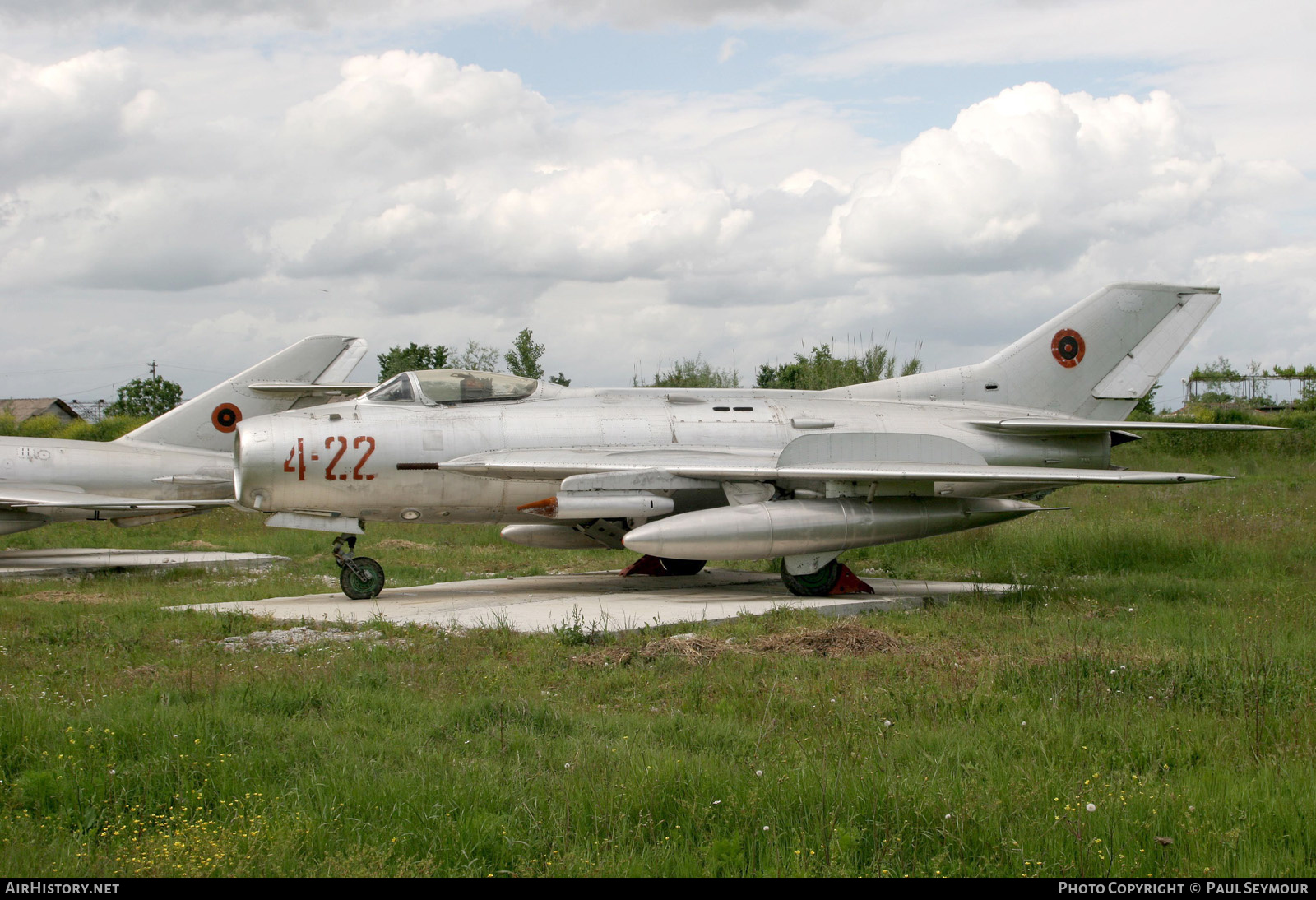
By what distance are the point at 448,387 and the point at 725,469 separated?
3.50m

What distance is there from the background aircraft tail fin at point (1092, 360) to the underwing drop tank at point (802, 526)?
2091 mm

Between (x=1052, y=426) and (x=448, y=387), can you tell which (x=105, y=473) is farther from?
(x=1052, y=426)

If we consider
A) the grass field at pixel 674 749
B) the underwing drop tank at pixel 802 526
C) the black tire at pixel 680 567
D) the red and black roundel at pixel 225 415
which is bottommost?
the black tire at pixel 680 567

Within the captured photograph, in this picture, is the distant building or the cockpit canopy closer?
the cockpit canopy

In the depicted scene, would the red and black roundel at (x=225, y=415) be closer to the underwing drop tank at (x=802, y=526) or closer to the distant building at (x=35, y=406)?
the underwing drop tank at (x=802, y=526)

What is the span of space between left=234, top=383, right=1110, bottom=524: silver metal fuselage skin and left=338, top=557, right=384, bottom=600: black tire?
0.60m

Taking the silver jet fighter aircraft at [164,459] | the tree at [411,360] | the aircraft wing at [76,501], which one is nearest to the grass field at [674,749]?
the aircraft wing at [76,501]

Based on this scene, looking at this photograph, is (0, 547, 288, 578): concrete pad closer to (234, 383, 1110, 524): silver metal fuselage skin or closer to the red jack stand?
(234, 383, 1110, 524): silver metal fuselage skin

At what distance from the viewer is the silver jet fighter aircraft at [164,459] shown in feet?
52.4

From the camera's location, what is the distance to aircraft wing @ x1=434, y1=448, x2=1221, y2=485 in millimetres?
11031

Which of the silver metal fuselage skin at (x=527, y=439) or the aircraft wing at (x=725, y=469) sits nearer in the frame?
the aircraft wing at (x=725, y=469)

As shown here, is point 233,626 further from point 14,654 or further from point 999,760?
point 999,760

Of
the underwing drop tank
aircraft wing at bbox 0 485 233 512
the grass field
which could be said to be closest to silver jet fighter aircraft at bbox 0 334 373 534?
aircraft wing at bbox 0 485 233 512

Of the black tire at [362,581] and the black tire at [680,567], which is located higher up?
the black tire at [362,581]
